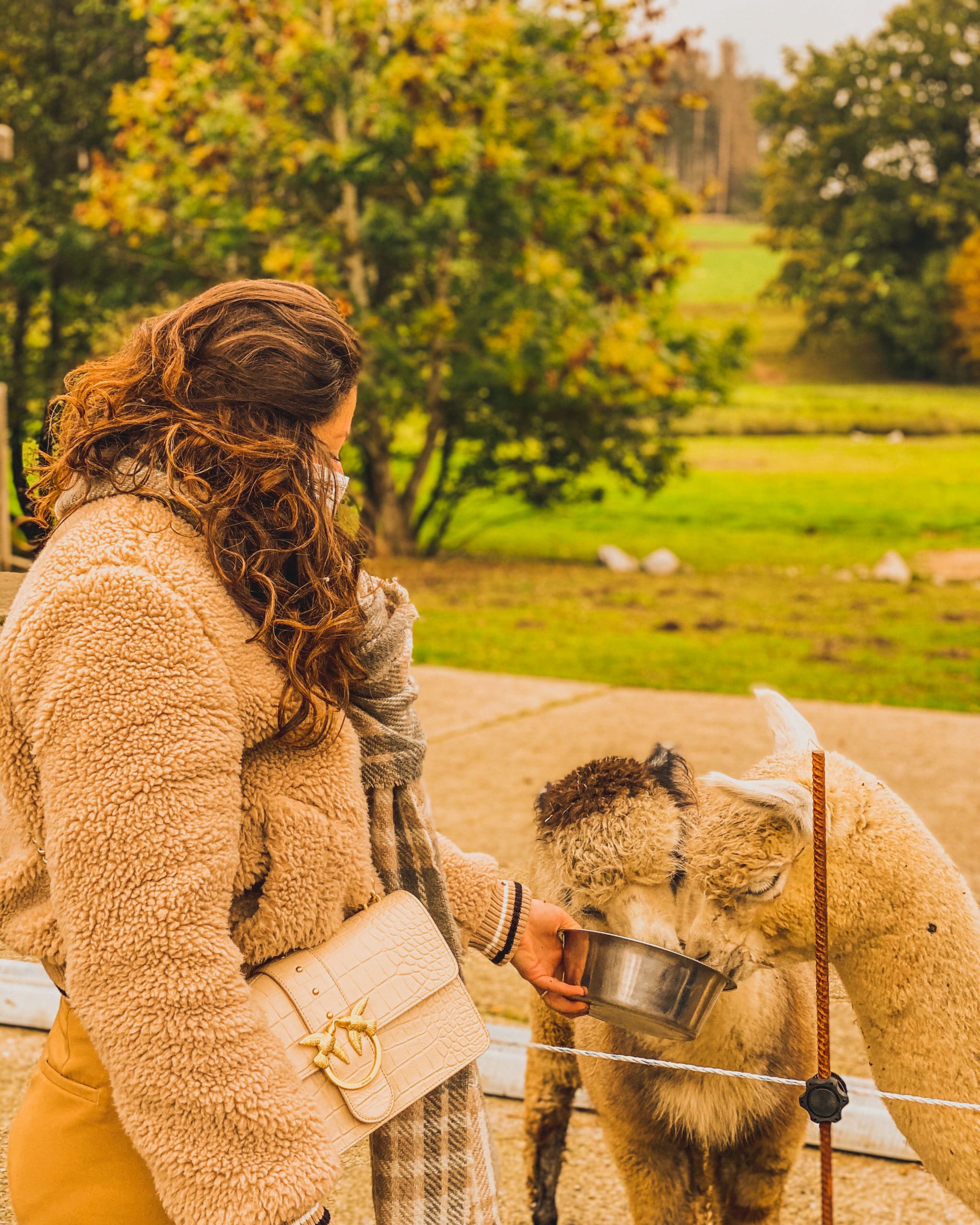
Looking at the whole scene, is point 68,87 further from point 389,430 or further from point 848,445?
point 848,445

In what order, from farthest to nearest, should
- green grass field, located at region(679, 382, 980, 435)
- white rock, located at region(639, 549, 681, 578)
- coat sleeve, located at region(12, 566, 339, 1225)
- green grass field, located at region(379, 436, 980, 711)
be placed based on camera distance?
green grass field, located at region(679, 382, 980, 435), white rock, located at region(639, 549, 681, 578), green grass field, located at region(379, 436, 980, 711), coat sleeve, located at region(12, 566, 339, 1225)

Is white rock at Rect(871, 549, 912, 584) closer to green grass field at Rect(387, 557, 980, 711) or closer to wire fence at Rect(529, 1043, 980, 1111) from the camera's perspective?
green grass field at Rect(387, 557, 980, 711)

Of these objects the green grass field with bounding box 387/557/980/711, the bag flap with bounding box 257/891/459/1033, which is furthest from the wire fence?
the green grass field with bounding box 387/557/980/711

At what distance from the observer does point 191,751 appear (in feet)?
4.51

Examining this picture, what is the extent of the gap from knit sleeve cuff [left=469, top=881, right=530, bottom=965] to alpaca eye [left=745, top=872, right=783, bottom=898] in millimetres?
379

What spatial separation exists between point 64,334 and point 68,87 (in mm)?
3552

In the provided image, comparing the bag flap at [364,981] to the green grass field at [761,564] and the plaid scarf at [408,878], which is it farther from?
the green grass field at [761,564]

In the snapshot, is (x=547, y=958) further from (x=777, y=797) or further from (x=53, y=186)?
(x=53, y=186)

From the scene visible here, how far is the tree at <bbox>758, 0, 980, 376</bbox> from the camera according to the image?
3644cm

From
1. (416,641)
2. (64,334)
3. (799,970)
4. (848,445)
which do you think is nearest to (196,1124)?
(799,970)

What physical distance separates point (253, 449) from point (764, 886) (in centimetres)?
112

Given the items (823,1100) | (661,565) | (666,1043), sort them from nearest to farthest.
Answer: (823,1100)
(666,1043)
(661,565)

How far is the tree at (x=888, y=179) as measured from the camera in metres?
36.4

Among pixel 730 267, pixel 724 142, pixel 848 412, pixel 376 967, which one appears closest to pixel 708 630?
pixel 376 967
